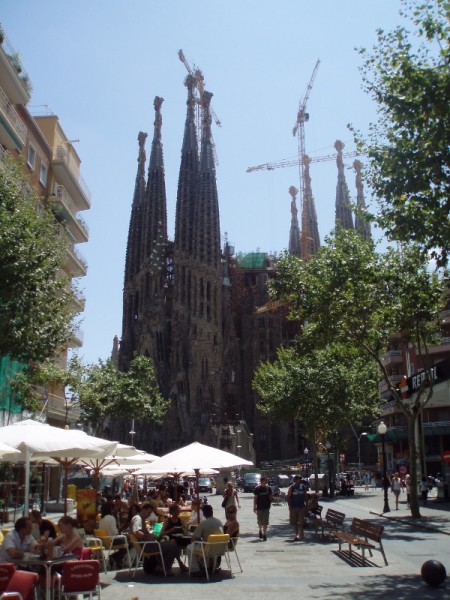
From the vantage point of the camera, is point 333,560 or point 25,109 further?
point 25,109

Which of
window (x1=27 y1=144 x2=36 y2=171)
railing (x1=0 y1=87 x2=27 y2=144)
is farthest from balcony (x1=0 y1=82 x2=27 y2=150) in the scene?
window (x1=27 y1=144 x2=36 y2=171)

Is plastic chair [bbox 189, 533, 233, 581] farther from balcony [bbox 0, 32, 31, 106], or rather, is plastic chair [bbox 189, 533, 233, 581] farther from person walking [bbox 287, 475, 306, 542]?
balcony [bbox 0, 32, 31, 106]

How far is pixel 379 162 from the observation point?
15781 millimetres

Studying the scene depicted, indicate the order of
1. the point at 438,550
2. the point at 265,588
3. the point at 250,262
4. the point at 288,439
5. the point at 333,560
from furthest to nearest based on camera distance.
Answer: the point at 250,262
the point at 288,439
the point at 438,550
the point at 333,560
the point at 265,588

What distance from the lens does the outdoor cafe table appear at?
9.02m

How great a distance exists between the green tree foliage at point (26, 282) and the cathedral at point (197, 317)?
60.3 meters

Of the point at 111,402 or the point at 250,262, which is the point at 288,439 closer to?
the point at 250,262

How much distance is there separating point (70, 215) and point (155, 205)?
60300 millimetres

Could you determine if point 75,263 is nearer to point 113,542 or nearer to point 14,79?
point 14,79

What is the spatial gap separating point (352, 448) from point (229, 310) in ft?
75.5

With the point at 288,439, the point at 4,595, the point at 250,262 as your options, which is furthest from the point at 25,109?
the point at 250,262

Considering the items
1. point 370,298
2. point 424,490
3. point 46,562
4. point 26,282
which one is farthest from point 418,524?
point 46,562

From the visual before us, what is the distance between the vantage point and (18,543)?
9.84 meters

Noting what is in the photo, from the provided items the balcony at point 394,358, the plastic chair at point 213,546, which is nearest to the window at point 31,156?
the plastic chair at point 213,546
